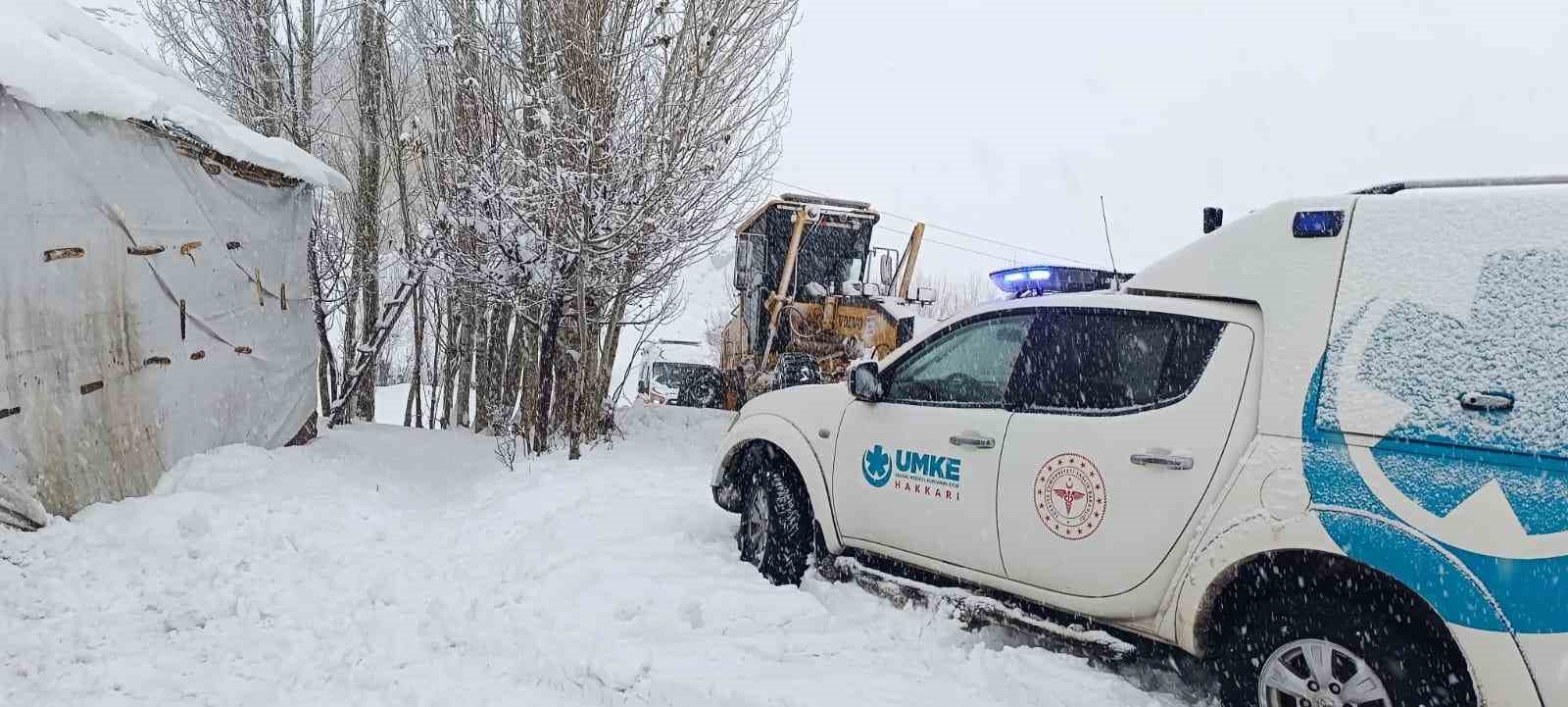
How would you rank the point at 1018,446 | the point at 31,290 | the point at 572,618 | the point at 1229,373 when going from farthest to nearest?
1. the point at 31,290
2. the point at 572,618
3. the point at 1018,446
4. the point at 1229,373

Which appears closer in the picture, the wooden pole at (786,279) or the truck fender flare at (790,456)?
the truck fender flare at (790,456)

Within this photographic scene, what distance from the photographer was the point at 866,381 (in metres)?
5.11

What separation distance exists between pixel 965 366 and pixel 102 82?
604 centimetres

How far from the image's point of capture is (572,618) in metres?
4.91

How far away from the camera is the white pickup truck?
9.77ft

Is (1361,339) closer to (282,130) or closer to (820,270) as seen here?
(820,270)

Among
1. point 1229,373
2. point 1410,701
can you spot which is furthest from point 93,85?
point 1410,701

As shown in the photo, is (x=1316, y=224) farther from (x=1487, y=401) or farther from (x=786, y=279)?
(x=786, y=279)

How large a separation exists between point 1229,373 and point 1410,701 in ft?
4.08

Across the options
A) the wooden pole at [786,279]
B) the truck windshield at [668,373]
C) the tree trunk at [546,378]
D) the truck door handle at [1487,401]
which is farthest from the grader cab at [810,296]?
the truck door handle at [1487,401]

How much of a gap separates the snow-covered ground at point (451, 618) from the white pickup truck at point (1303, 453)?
23.5 inches

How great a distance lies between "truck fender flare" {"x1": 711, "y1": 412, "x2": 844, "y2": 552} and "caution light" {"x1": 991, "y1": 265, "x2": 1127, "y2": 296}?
4.80 ft

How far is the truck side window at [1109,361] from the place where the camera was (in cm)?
393

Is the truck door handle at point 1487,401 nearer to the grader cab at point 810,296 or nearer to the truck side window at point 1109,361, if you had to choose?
the truck side window at point 1109,361
